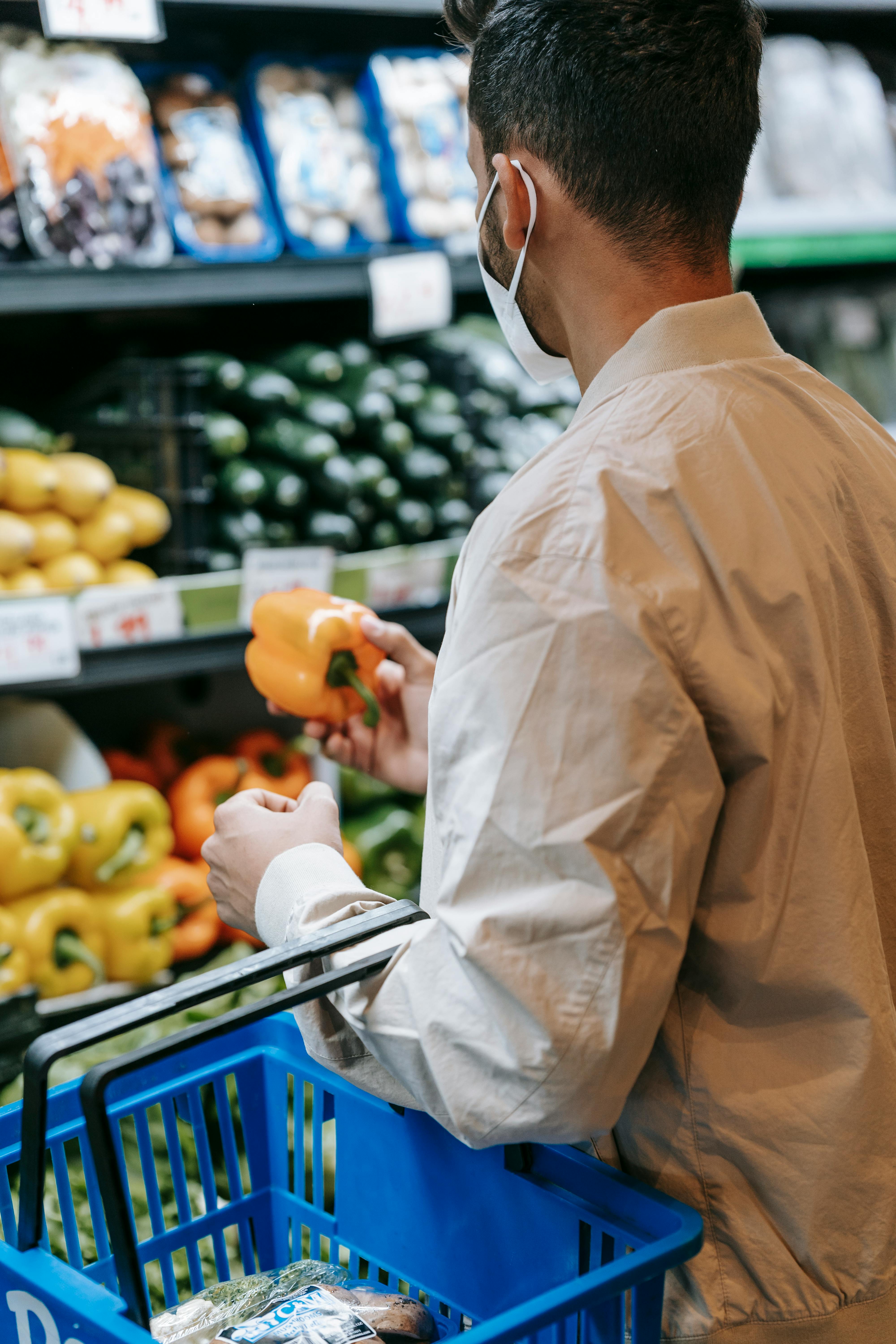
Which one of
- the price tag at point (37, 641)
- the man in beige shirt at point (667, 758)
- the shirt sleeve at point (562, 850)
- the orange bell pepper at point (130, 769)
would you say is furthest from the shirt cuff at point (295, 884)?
the orange bell pepper at point (130, 769)

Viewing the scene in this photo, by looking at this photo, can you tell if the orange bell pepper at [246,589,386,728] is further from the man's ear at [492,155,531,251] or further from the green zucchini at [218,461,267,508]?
the man's ear at [492,155,531,251]

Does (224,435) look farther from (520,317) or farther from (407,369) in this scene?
(520,317)

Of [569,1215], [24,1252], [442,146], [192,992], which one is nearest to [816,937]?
[569,1215]

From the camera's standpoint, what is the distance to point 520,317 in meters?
1.08

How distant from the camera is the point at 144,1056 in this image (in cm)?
75

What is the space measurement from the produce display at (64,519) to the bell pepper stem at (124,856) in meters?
0.42

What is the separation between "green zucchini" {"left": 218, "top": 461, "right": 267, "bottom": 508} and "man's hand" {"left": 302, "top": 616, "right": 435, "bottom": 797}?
2.28ft

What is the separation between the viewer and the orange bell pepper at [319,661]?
1.61 m

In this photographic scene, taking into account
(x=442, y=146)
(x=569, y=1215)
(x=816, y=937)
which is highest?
(x=442, y=146)

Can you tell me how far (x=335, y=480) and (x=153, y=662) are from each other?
52cm

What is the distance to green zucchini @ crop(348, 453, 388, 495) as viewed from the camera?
7.70 ft

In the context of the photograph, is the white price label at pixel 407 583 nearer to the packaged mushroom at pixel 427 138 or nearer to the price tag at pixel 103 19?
the packaged mushroom at pixel 427 138

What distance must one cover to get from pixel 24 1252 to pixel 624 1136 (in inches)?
15.9

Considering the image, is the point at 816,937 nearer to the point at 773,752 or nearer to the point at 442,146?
the point at 773,752
